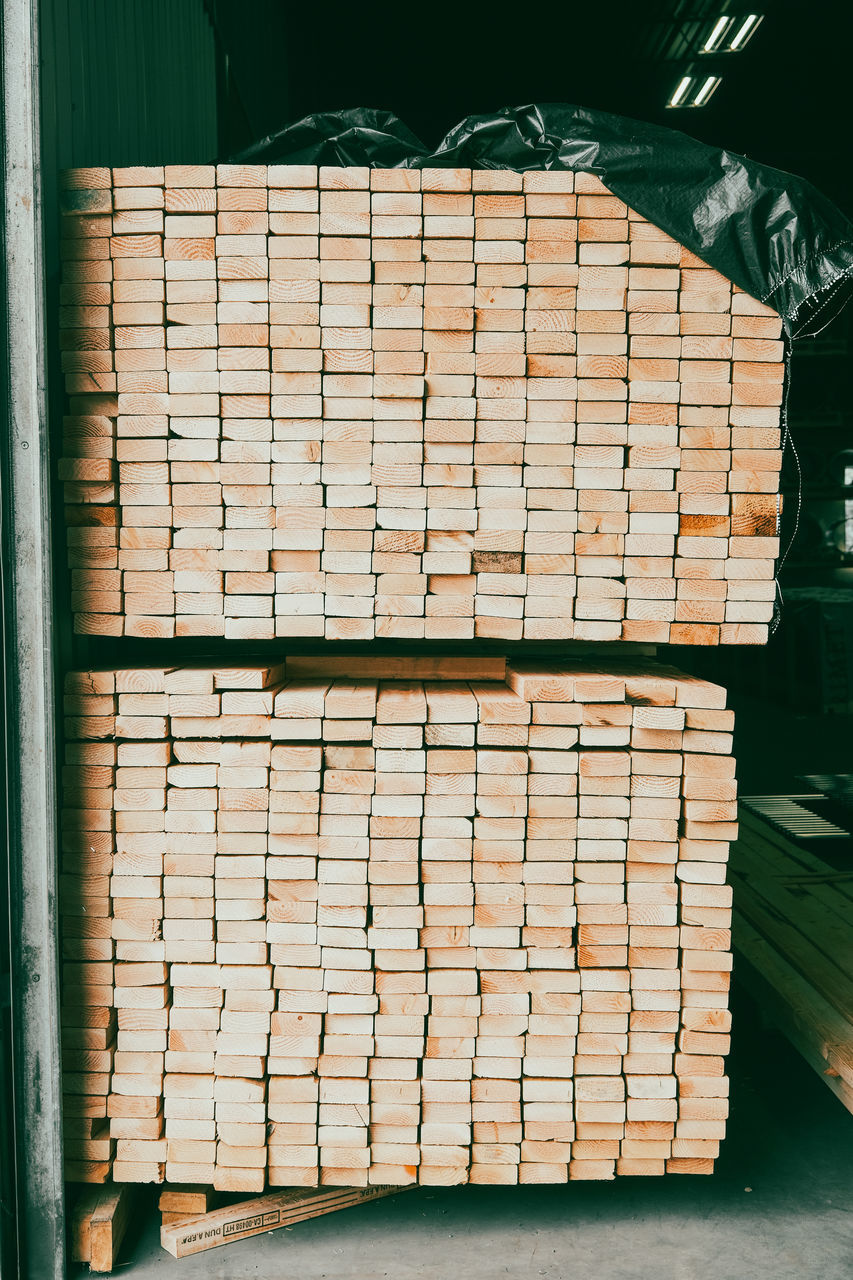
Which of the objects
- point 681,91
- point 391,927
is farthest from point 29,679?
point 681,91

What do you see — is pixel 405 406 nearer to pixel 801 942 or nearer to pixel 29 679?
pixel 29 679

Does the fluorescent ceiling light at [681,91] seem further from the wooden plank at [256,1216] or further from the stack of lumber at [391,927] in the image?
the wooden plank at [256,1216]

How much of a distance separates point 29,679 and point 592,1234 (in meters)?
2.86

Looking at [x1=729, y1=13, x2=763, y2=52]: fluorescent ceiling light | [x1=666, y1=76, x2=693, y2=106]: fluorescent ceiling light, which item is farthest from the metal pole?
[x1=666, y1=76, x2=693, y2=106]: fluorescent ceiling light

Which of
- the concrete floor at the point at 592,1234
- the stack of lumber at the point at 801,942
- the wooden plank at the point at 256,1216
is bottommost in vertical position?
the concrete floor at the point at 592,1234

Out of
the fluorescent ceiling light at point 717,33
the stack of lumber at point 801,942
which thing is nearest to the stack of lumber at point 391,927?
A: the stack of lumber at point 801,942

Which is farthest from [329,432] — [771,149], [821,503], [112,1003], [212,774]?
[771,149]

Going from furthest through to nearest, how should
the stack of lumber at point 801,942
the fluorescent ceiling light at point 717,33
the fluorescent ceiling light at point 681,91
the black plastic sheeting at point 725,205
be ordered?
the fluorescent ceiling light at point 681,91 < the fluorescent ceiling light at point 717,33 < the stack of lumber at point 801,942 < the black plastic sheeting at point 725,205

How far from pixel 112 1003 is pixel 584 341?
2916 millimetres

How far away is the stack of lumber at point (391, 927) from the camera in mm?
3240

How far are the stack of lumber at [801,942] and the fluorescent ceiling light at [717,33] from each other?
9.93 meters

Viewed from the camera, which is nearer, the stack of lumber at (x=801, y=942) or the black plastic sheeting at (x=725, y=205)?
the black plastic sheeting at (x=725, y=205)

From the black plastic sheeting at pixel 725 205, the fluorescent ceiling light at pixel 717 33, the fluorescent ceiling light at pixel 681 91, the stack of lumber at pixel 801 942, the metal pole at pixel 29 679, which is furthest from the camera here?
the fluorescent ceiling light at pixel 681 91

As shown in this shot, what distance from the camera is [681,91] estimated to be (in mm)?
12688
